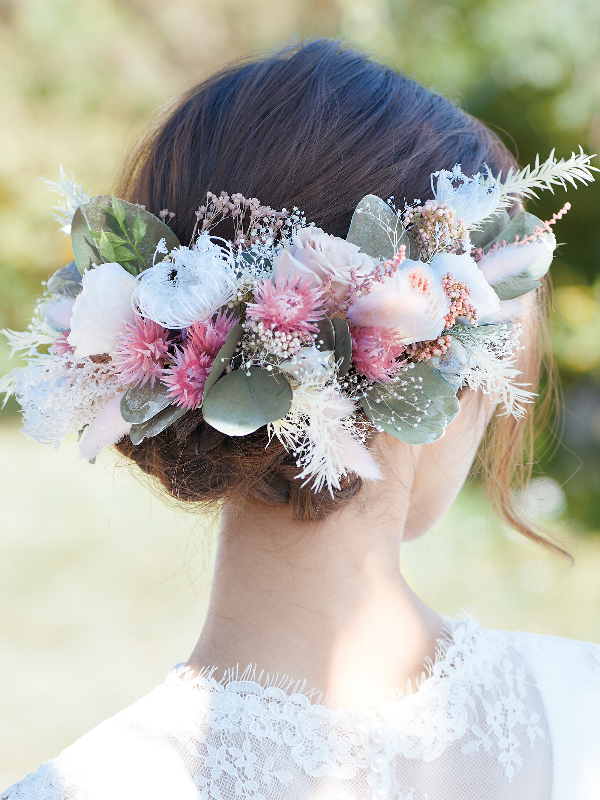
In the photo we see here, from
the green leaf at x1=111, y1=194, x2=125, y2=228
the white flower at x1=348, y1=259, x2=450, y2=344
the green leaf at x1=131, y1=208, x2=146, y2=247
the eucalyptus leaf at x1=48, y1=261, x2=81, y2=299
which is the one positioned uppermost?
the green leaf at x1=111, y1=194, x2=125, y2=228

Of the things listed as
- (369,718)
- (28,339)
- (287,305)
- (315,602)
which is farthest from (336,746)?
(28,339)

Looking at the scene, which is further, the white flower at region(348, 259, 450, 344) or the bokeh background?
the bokeh background

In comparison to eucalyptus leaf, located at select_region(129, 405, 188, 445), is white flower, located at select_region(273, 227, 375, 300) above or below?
above

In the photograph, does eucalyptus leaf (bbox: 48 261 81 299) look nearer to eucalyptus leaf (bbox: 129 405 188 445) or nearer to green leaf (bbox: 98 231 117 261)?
green leaf (bbox: 98 231 117 261)

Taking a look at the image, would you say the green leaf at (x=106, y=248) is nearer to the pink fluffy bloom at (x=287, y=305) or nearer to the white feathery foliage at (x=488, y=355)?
the pink fluffy bloom at (x=287, y=305)

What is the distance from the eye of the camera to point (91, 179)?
6445 millimetres

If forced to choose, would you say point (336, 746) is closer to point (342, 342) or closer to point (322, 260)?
point (342, 342)

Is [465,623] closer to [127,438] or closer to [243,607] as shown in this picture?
[243,607]

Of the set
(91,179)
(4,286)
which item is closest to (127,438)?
(91,179)

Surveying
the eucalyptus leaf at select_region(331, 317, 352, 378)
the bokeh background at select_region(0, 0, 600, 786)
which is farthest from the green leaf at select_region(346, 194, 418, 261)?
the bokeh background at select_region(0, 0, 600, 786)

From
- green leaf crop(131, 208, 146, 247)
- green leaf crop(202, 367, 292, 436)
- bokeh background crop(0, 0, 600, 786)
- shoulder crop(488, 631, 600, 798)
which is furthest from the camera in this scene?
bokeh background crop(0, 0, 600, 786)

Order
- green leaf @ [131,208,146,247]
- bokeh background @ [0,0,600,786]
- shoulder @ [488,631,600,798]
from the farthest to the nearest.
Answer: bokeh background @ [0,0,600,786]
shoulder @ [488,631,600,798]
green leaf @ [131,208,146,247]

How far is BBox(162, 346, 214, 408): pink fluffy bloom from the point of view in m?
0.86

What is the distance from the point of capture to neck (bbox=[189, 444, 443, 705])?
39.2 inches
